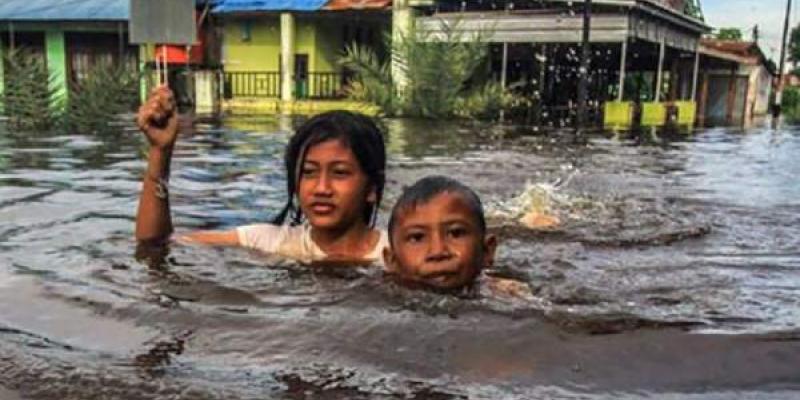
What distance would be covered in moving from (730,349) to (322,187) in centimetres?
166

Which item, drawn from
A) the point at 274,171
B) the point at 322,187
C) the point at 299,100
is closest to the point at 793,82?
the point at 299,100

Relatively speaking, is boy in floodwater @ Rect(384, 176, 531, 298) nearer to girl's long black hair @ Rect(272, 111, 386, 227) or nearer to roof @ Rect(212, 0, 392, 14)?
girl's long black hair @ Rect(272, 111, 386, 227)

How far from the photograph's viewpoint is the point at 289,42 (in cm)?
2603

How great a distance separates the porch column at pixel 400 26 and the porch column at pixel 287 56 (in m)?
3.09

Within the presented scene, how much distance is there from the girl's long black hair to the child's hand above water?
50cm

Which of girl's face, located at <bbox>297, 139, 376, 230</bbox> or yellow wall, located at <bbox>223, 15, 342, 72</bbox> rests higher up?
yellow wall, located at <bbox>223, 15, 342, 72</bbox>

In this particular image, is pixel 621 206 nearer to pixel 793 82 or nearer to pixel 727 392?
pixel 727 392

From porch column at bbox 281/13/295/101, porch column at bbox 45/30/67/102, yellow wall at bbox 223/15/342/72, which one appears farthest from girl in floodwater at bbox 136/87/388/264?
porch column at bbox 45/30/67/102

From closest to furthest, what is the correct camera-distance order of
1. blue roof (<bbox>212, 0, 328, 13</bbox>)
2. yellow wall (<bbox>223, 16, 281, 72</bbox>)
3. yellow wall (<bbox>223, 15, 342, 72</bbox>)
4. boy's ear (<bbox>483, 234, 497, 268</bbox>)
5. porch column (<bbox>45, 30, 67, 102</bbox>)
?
1. boy's ear (<bbox>483, 234, 497, 268</bbox>)
2. blue roof (<bbox>212, 0, 328, 13</bbox>)
3. yellow wall (<bbox>223, 15, 342, 72</bbox>)
4. yellow wall (<bbox>223, 16, 281, 72</bbox>)
5. porch column (<bbox>45, 30, 67, 102</bbox>)

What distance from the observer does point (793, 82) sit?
75.4m

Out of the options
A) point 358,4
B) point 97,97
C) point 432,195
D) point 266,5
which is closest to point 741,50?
point 358,4

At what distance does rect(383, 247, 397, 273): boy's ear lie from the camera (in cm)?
358

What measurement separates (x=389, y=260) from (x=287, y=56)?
75.5 feet

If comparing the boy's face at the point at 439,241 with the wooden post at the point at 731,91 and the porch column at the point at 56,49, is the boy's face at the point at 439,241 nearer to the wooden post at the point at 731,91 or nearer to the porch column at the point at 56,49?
the porch column at the point at 56,49
